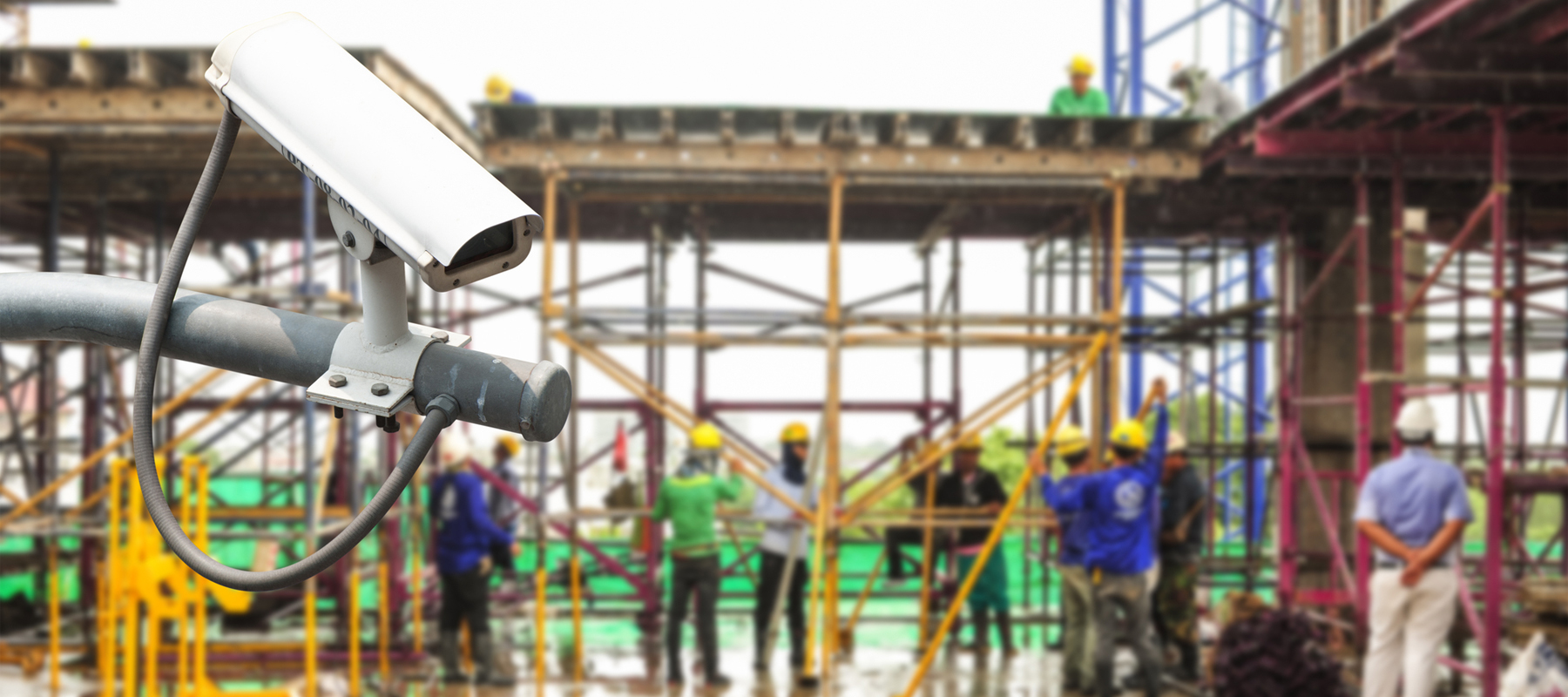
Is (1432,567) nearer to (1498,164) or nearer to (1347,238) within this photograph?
(1498,164)

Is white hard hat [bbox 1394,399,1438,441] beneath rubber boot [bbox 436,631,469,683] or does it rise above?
above

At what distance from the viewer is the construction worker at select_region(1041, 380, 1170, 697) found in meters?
7.80

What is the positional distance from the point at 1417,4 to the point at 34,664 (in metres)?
10.1

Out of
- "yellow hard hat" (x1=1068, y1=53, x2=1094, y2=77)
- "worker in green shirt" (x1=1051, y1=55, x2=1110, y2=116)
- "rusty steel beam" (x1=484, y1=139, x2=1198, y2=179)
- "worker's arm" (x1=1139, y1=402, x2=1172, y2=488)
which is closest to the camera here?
"worker's arm" (x1=1139, y1=402, x2=1172, y2=488)

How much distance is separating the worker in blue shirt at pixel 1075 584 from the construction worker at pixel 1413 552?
1.89 meters

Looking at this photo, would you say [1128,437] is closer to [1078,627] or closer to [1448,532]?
[1078,627]

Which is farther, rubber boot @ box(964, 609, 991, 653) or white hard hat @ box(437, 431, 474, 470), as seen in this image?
rubber boot @ box(964, 609, 991, 653)

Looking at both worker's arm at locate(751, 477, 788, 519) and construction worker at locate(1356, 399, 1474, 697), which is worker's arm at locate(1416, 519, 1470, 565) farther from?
worker's arm at locate(751, 477, 788, 519)

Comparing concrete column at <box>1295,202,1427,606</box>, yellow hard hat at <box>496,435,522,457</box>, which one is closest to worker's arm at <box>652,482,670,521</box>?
yellow hard hat at <box>496,435,522,457</box>

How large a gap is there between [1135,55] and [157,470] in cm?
1724

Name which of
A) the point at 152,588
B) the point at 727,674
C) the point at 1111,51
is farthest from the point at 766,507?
the point at 1111,51

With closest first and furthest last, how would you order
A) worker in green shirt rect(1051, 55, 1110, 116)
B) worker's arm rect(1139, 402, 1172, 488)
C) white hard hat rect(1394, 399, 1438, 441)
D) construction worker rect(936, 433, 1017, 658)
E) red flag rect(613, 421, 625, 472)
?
white hard hat rect(1394, 399, 1438, 441)
worker's arm rect(1139, 402, 1172, 488)
construction worker rect(936, 433, 1017, 658)
worker in green shirt rect(1051, 55, 1110, 116)
red flag rect(613, 421, 625, 472)

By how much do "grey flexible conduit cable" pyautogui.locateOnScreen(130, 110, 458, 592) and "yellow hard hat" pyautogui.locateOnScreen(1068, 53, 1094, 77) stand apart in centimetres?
957

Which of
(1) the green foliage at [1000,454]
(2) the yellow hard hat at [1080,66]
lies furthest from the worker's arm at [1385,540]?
Answer: (1) the green foliage at [1000,454]
